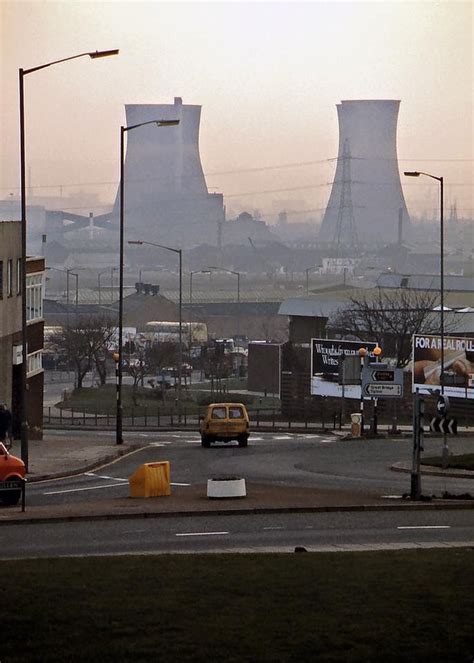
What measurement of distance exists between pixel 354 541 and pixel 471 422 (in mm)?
51030

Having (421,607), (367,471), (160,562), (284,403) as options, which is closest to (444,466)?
(367,471)

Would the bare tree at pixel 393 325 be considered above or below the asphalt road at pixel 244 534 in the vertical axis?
above

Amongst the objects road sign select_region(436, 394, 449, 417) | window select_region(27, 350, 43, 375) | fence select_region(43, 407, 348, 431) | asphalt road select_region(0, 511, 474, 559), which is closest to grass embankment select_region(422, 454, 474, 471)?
road sign select_region(436, 394, 449, 417)

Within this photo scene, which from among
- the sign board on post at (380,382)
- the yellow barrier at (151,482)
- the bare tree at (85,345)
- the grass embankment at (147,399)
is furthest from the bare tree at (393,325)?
the yellow barrier at (151,482)

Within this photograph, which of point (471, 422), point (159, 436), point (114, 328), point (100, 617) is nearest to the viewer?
point (100, 617)

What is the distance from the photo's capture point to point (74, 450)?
4584cm

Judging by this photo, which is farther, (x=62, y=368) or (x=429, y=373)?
(x=62, y=368)

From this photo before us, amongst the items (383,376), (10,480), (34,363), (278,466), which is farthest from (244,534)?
(34,363)

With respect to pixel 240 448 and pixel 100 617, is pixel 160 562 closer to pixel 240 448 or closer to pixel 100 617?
pixel 100 617

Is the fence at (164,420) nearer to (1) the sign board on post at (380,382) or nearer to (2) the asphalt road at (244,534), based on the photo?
(1) the sign board on post at (380,382)

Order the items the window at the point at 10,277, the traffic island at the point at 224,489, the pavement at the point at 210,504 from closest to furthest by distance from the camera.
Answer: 1. the pavement at the point at 210,504
2. the traffic island at the point at 224,489
3. the window at the point at 10,277

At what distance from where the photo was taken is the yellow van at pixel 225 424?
165 feet

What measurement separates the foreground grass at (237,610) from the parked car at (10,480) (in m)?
9.92

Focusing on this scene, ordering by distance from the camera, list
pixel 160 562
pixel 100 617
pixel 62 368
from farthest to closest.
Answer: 1. pixel 62 368
2. pixel 160 562
3. pixel 100 617
